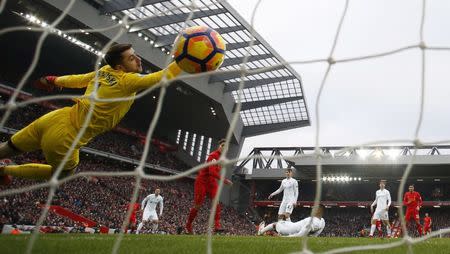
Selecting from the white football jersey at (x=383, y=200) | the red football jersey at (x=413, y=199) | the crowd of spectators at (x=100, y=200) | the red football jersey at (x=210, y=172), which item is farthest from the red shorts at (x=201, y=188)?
the crowd of spectators at (x=100, y=200)

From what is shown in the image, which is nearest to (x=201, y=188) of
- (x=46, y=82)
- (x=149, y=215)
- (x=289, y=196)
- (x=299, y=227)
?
(x=299, y=227)

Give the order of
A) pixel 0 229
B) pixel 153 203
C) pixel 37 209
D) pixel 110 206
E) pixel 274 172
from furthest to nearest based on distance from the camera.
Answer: pixel 274 172 → pixel 110 206 → pixel 37 209 → pixel 153 203 → pixel 0 229

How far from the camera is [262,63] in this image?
30.1 metres

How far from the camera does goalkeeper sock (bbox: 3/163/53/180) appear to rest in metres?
4.10

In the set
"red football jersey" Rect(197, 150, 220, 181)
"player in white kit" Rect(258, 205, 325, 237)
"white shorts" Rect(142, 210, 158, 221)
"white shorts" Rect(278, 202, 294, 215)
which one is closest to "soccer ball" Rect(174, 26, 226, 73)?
"red football jersey" Rect(197, 150, 220, 181)

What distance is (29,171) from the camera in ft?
13.6

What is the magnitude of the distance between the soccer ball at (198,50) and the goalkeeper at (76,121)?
357 mm

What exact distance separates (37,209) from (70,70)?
1259cm

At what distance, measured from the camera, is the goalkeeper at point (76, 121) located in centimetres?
388

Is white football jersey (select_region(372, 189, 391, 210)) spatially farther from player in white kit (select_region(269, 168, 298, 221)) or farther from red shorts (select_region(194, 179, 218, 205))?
red shorts (select_region(194, 179, 218, 205))

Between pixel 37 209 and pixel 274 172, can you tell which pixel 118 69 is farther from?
pixel 274 172

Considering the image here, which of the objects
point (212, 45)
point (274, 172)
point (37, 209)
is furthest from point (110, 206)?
point (212, 45)

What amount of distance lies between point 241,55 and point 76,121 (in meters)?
25.7

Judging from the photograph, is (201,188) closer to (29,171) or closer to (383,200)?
(29,171)
